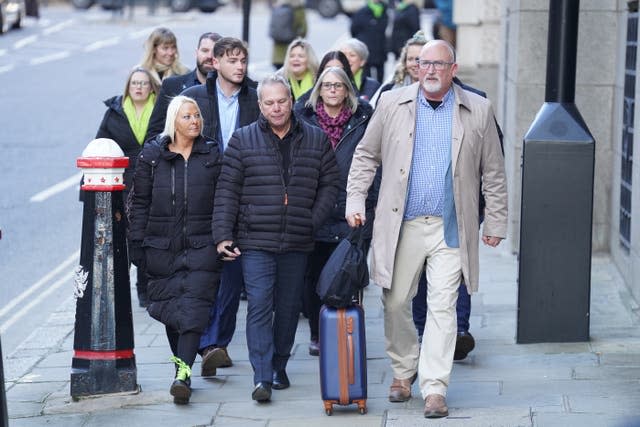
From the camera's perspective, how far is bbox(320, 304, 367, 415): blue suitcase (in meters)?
6.91

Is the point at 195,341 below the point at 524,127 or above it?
below

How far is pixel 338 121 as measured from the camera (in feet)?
26.9

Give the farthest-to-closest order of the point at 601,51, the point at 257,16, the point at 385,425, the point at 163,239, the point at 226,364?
the point at 257,16, the point at 601,51, the point at 226,364, the point at 163,239, the point at 385,425

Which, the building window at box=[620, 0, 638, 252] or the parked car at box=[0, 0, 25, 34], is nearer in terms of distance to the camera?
the building window at box=[620, 0, 638, 252]

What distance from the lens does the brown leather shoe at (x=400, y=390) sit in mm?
7191

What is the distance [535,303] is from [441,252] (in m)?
1.45

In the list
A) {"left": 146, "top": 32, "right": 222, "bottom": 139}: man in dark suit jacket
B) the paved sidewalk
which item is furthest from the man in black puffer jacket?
{"left": 146, "top": 32, "right": 222, "bottom": 139}: man in dark suit jacket

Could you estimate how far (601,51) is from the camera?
1093 cm

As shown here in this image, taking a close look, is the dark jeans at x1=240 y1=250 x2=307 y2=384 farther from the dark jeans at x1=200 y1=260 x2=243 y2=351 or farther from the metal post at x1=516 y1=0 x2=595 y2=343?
the metal post at x1=516 y1=0 x2=595 y2=343

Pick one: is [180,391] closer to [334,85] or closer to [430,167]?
[430,167]

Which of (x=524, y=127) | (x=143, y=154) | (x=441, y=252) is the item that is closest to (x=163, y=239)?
(x=143, y=154)

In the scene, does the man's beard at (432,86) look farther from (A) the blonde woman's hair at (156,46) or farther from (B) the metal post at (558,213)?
(A) the blonde woman's hair at (156,46)

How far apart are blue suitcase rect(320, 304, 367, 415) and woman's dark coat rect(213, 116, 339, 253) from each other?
23.8 inches

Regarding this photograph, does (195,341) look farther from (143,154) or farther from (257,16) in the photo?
(257,16)
